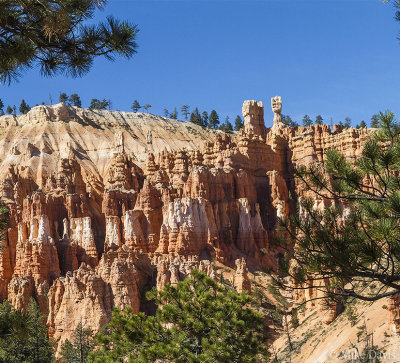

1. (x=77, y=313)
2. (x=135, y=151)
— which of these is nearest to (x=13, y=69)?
(x=77, y=313)

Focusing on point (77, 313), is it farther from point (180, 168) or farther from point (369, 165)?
point (369, 165)

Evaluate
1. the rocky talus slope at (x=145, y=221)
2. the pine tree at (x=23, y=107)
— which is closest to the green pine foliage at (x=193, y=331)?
the rocky talus slope at (x=145, y=221)

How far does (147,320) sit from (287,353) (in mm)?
19939

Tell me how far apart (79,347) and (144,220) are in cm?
3143

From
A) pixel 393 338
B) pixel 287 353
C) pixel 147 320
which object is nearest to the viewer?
pixel 147 320

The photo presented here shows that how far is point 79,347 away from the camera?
61.2 m

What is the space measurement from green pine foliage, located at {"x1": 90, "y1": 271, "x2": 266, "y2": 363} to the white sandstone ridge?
8845 centimetres

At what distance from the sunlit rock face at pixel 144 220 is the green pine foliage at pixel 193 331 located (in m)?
29.2

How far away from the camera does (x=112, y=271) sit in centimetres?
7094

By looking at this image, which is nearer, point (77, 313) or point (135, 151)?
point (77, 313)

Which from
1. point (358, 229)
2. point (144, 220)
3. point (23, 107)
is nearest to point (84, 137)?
point (23, 107)

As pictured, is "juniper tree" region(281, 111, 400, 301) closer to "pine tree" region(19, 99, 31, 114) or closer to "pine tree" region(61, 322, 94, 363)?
"pine tree" region(61, 322, 94, 363)

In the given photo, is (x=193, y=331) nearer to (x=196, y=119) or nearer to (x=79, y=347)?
(x=79, y=347)

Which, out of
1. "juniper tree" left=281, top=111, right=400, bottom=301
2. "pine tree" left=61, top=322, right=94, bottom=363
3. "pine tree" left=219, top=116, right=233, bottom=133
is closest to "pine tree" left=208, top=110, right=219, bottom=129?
"pine tree" left=219, top=116, right=233, bottom=133
